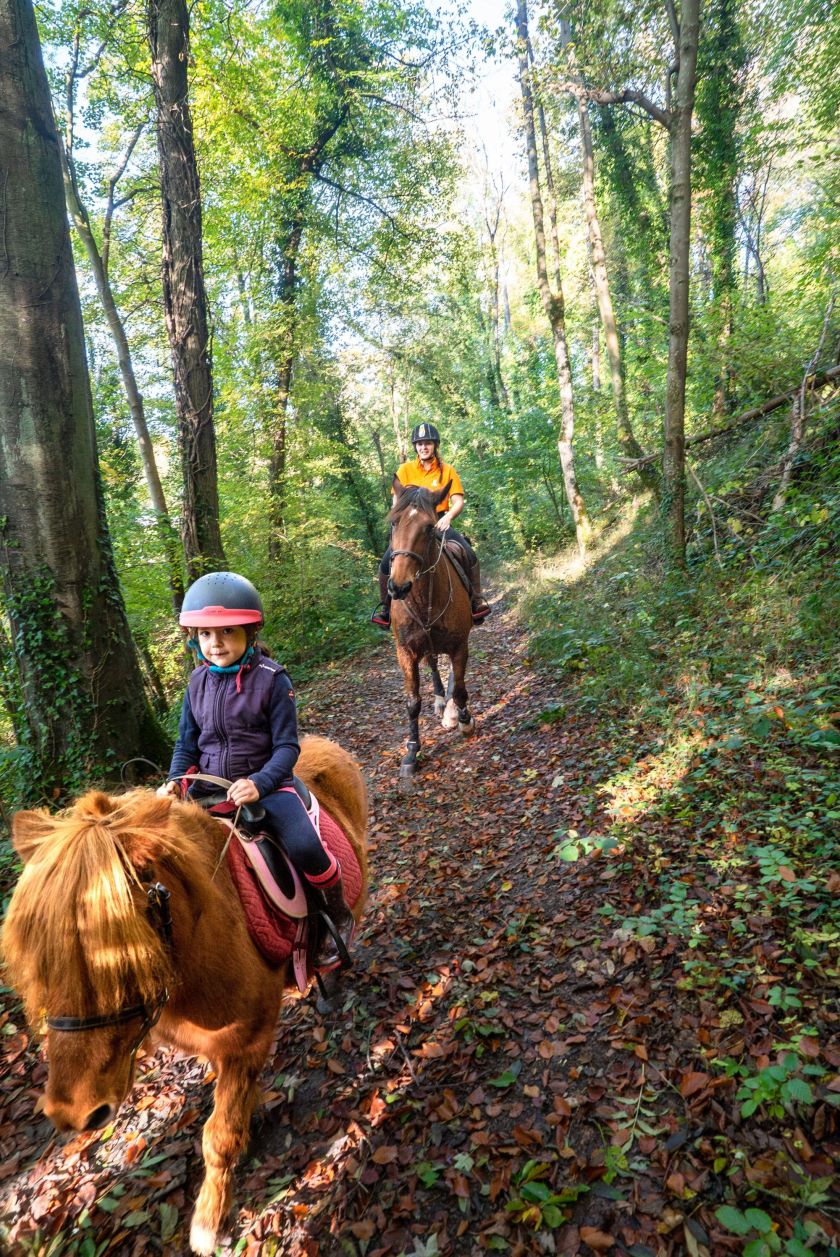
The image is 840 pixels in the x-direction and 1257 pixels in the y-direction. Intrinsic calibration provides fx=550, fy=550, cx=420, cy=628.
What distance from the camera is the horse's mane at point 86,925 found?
1.56 meters

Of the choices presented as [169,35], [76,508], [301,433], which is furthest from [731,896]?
[301,433]

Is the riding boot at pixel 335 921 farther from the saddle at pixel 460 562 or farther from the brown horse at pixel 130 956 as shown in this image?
the saddle at pixel 460 562

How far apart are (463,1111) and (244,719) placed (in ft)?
7.01

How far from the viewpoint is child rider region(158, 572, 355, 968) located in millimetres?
2615

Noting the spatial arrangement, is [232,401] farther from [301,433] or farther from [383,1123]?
[383,1123]

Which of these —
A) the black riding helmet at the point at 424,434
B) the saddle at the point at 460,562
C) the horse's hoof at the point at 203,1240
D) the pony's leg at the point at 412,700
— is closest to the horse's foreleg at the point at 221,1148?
the horse's hoof at the point at 203,1240

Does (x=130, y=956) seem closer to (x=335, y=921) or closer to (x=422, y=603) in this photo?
(x=335, y=921)

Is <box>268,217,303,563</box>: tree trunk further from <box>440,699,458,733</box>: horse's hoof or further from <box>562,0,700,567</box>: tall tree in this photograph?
<box>562,0,700,567</box>: tall tree

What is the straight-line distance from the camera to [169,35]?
6348mm

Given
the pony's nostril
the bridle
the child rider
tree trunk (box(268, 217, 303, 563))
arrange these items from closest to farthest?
1. the pony's nostril
2. the child rider
3. the bridle
4. tree trunk (box(268, 217, 303, 563))

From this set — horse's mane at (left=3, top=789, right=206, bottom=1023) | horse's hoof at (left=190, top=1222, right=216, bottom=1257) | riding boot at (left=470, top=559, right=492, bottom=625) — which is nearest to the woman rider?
riding boot at (left=470, top=559, right=492, bottom=625)

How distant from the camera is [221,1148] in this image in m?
2.22

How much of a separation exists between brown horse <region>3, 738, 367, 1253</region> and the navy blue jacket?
21.7 inches

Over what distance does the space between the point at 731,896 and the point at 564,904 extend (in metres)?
1.06
